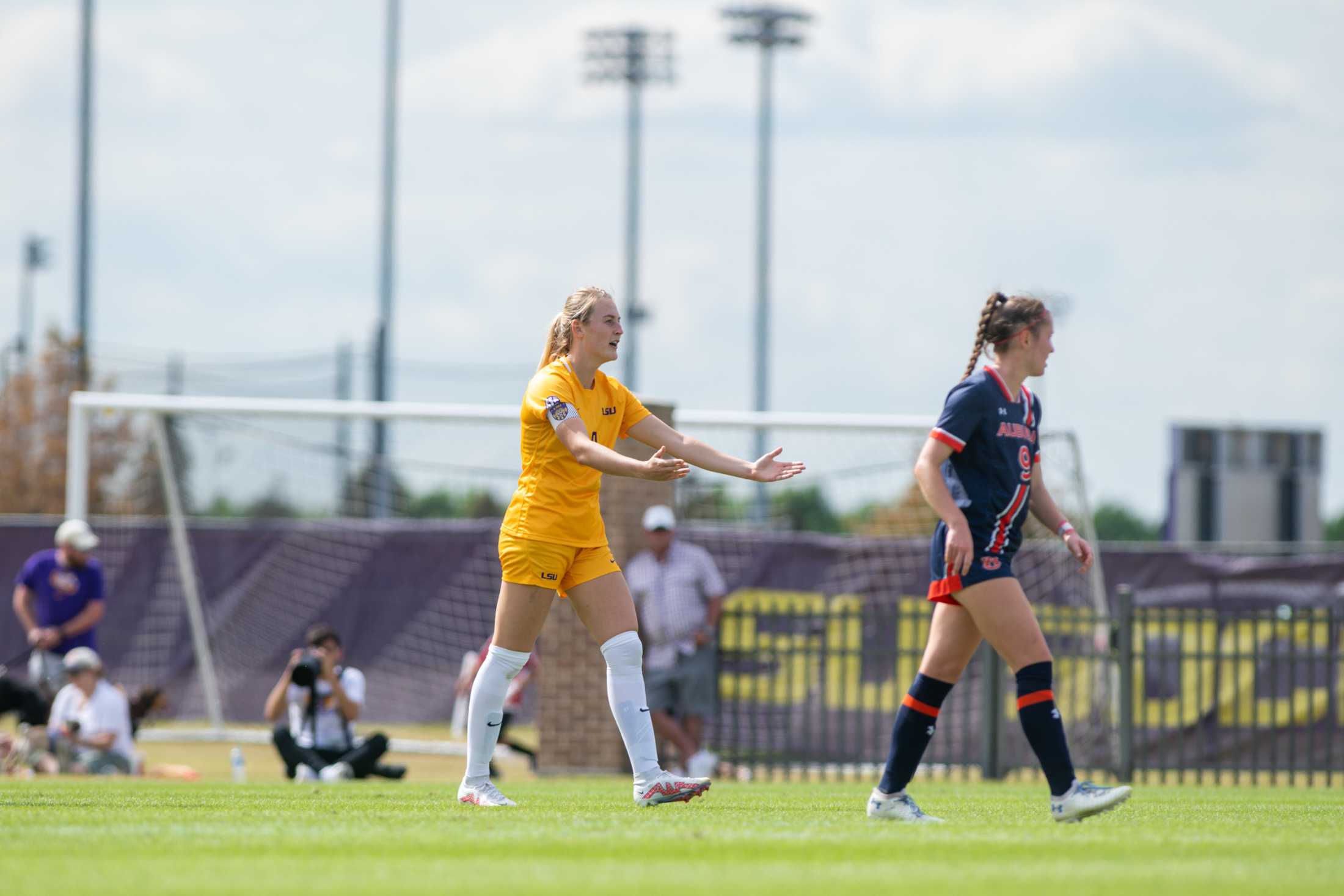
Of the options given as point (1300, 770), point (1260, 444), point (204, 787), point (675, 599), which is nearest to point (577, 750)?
point (675, 599)

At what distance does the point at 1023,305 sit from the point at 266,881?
363 cm

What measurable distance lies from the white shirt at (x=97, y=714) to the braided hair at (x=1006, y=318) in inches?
386

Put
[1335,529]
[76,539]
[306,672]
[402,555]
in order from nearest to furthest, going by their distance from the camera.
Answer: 1. [306,672]
2. [76,539]
3. [402,555]
4. [1335,529]

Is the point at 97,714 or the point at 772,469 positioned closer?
the point at 772,469

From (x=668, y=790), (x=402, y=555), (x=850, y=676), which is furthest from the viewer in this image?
(x=402, y=555)

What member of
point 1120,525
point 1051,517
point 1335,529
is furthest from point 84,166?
point 1335,529

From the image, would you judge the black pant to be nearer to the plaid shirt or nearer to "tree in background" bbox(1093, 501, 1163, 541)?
the plaid shirt

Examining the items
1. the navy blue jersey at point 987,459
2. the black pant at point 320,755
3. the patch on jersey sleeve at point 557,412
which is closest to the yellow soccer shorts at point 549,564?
the patch on jersey sleeve at point 557,412

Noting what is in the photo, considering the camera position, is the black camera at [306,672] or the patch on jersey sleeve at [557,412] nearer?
the patch on jersey sleeve at [557,412]

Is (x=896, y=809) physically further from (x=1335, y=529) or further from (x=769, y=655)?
(x=1335, y=529)

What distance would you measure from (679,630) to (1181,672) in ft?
13.7

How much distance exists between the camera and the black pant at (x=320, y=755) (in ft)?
41.7

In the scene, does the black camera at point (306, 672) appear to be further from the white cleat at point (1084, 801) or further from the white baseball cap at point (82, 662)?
the white cleat at point (1084, 801)

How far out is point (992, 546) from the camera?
6.34 meters
